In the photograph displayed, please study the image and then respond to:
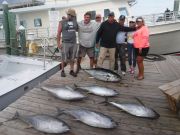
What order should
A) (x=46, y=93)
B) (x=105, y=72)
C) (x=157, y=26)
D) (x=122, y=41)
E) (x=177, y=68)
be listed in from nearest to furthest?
1. (x=46, y=93)
2. (x=105, y=72)
3. (x=122, y=41)
4. (x=177, y=68)
5. (x=157, y=26)

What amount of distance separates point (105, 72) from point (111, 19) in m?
1.39

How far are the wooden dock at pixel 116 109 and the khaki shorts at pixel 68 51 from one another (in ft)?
1.75

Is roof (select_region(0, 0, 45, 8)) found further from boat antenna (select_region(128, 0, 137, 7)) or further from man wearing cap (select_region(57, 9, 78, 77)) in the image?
man wearing cap (select_region(57, 9, 78, 77))

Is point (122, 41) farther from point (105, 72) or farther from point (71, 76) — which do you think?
point (71, 76)

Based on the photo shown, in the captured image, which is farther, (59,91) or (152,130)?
A: (59,91)

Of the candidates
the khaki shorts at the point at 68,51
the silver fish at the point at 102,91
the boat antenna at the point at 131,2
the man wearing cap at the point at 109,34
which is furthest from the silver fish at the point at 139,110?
the boat antenna at the point at 131,2

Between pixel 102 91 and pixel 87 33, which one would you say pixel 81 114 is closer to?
pixel 102 91

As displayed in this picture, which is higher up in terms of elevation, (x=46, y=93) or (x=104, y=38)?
(x=104, y=38)

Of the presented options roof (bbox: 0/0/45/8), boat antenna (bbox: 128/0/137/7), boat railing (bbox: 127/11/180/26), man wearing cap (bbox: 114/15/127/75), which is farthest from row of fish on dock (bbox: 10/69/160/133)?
roof (bbox: 0/0/45/8)

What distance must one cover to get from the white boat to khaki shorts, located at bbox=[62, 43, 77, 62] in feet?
20.4

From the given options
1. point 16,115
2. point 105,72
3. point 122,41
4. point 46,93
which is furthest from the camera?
point 122,41

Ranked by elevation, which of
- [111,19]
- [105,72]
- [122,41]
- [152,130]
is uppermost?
[111,19]

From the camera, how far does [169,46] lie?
41.7 feet

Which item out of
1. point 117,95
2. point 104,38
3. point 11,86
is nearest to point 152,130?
point 117,95
